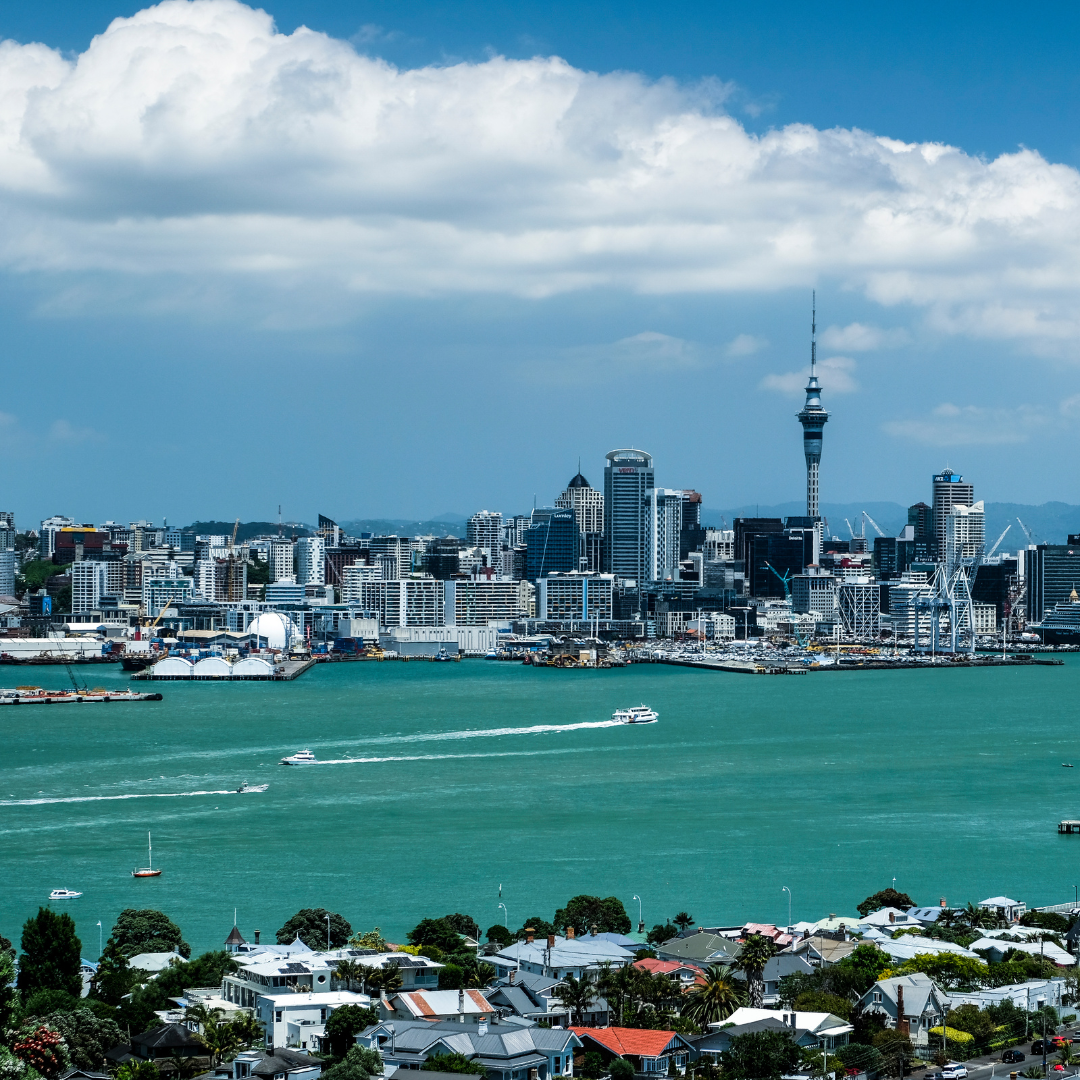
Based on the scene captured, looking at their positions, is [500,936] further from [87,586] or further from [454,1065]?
[87,586]

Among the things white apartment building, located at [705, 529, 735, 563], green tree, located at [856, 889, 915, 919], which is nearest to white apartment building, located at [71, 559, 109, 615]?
white apartment building, located at [705, 529, 735, 563]

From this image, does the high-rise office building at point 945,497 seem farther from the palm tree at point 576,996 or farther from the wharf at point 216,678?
the palm tree at point 576,996

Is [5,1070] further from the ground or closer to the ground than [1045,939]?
further from the ground

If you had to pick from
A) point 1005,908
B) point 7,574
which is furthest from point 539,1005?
point 7,574

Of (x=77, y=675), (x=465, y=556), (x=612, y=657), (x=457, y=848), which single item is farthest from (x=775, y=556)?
(x=457, y=848)

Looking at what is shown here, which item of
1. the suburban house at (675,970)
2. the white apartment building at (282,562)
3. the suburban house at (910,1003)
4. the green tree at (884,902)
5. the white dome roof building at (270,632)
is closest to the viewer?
the suburban house at (910,1003)

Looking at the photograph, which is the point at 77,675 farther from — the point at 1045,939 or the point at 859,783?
the point at 1045,939

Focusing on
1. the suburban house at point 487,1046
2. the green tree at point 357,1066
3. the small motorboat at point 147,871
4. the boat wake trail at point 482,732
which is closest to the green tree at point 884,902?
the suburban house at point 487,1046
